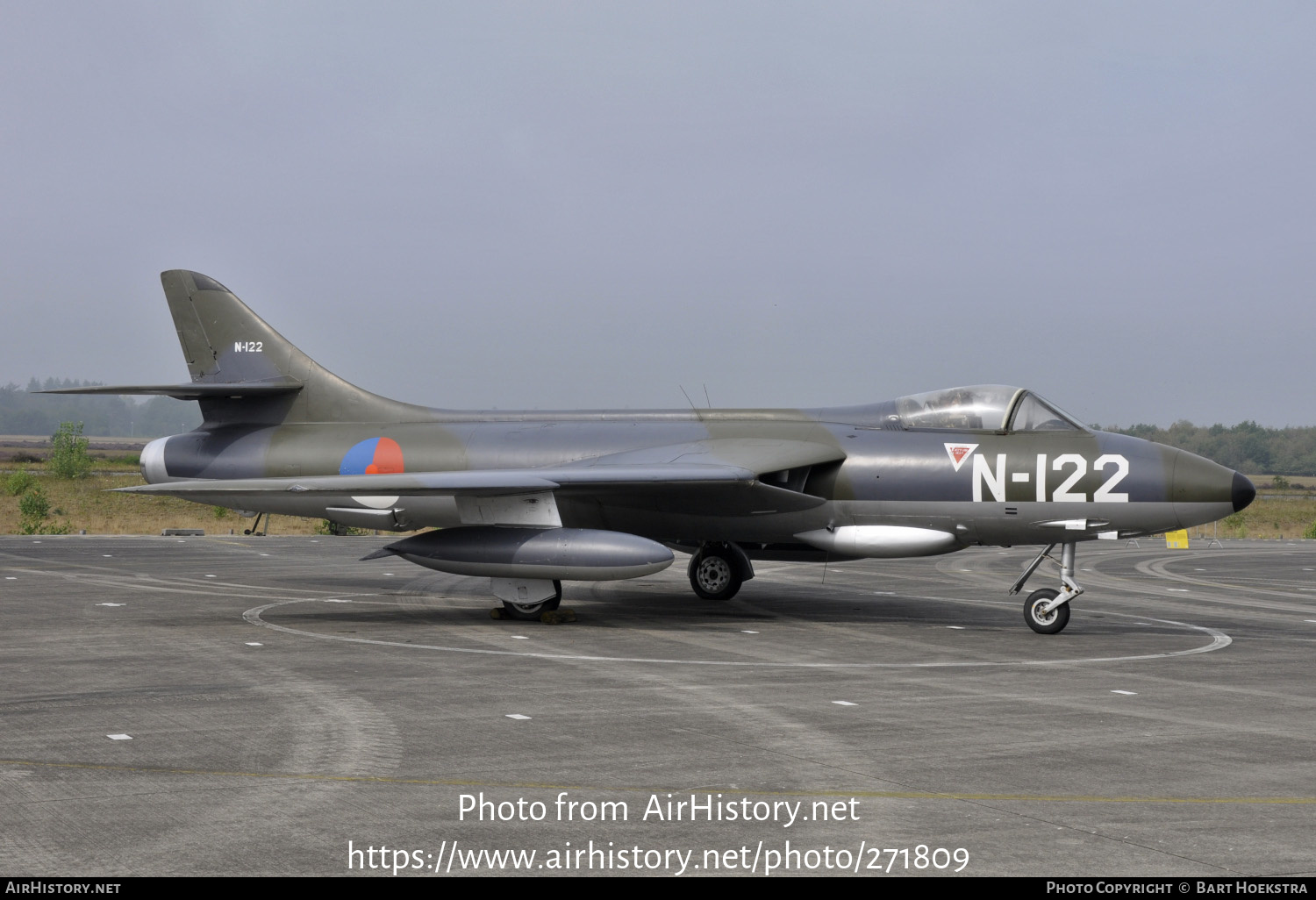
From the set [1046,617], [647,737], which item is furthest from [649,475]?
[647,737]

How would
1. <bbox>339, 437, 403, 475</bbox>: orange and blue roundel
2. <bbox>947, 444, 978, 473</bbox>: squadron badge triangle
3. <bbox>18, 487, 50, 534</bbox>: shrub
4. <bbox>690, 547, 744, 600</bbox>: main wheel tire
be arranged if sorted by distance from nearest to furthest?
<bbox>947, 444, 978, 473</bbox>: squadron badge triangle → <bbox>339, 437, 403, 475</bbox>: orange and blue roundel → <bbox>690, 547, 744, 600</bbox>: main wheel tire → <bbox>18, 487, 50, 534</bbox>: shrub

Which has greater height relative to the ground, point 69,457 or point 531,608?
point 69,457

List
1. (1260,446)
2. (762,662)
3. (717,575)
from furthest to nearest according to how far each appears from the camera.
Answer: (1260,446) → (717,575) → (762,662)

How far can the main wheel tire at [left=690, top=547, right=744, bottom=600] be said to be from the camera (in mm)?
18688

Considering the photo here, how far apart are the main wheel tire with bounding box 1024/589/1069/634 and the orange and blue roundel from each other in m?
9.43

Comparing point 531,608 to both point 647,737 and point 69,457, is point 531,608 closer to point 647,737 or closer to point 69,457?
point 647,737

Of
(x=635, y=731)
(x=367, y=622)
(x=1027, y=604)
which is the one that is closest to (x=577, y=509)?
(x=367, y=622)

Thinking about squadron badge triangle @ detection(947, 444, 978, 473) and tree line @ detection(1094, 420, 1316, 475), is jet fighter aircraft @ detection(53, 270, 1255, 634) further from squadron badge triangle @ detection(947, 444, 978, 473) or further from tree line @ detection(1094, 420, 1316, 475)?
tree line @ detection(1094, 420, 1316, 475)

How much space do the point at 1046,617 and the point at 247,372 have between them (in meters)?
12.8

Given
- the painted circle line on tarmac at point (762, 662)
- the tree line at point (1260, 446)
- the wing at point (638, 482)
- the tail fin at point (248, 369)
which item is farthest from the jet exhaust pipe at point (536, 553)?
the tree line at point (1260, 446)

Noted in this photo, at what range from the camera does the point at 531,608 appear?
15977 mm

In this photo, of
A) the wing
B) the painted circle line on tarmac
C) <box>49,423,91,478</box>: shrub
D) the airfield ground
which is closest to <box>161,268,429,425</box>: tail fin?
the wing

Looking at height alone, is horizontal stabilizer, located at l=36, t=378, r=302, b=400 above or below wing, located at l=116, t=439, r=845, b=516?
above
